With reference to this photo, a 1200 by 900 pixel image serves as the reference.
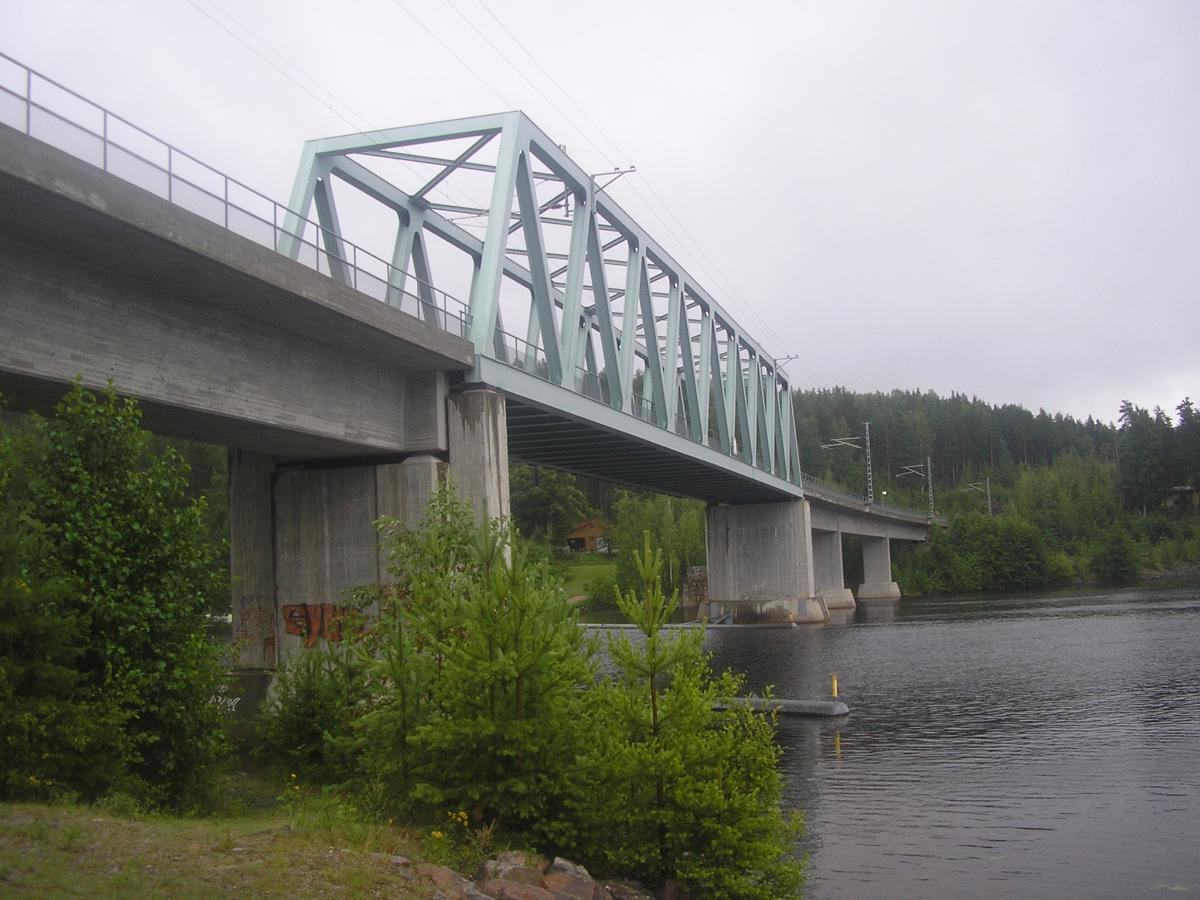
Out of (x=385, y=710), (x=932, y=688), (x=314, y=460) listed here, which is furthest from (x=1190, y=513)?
(x=385, y=710)

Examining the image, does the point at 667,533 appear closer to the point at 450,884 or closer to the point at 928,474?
the point at 928,474

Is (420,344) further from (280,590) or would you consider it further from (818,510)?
(818,510)

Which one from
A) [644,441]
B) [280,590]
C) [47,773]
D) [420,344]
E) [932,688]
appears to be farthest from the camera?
[644,441]

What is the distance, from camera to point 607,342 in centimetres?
3841

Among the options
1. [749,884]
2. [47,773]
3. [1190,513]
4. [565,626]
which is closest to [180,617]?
[47,773]

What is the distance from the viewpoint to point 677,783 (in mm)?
12508

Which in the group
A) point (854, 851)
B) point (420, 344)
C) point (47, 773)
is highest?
point (420, 344)

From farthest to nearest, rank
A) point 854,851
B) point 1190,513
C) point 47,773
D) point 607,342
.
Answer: point 1190,513, point 607,342, point 854,851, point 47,773

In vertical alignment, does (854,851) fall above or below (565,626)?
below

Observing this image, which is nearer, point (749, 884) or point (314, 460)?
point (749, 884)

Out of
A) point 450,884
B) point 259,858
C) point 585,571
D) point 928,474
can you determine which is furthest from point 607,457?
point 928,474

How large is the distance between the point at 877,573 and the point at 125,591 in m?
111

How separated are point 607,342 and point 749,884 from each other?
27.6 m

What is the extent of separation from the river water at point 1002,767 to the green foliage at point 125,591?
31.0 feet
